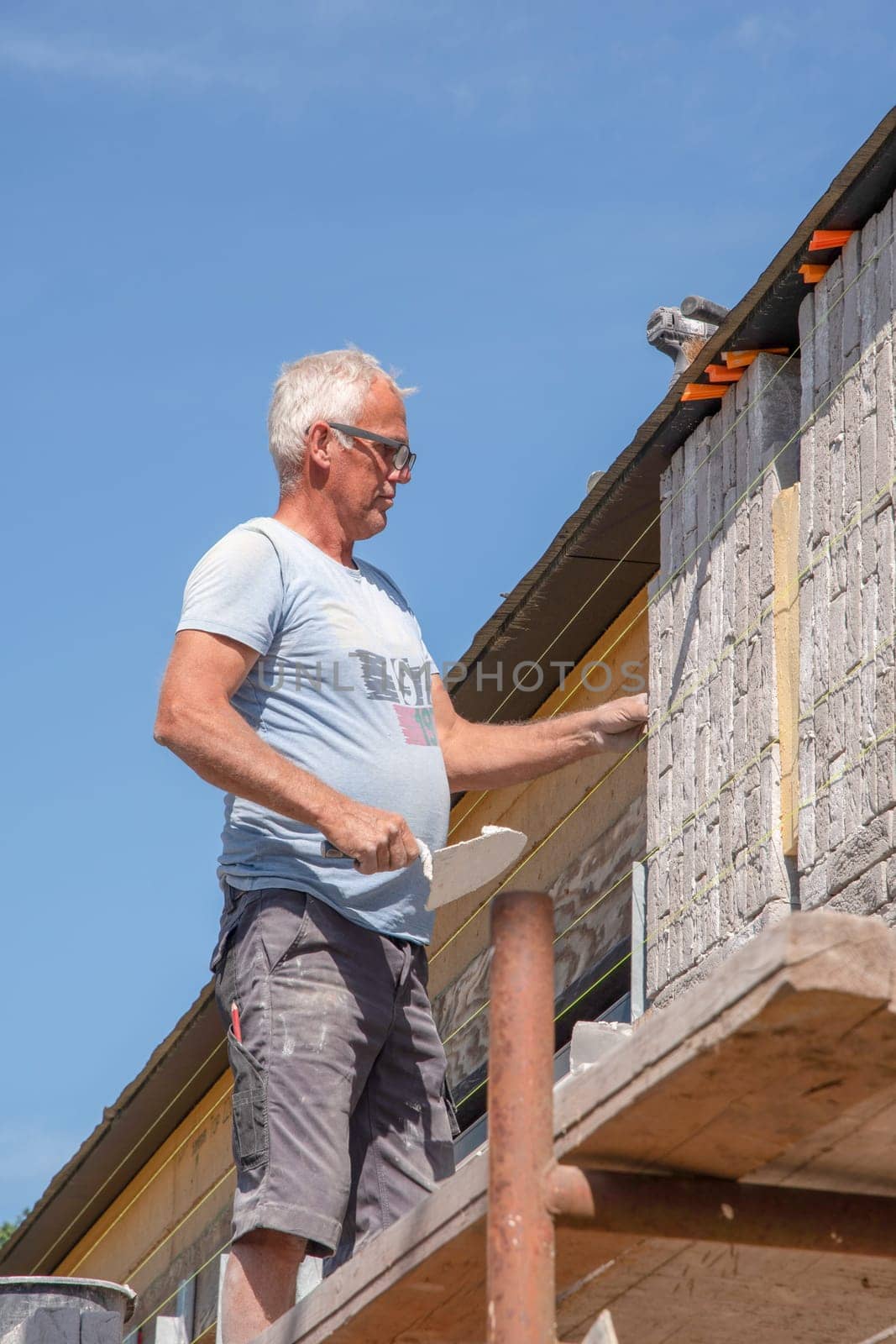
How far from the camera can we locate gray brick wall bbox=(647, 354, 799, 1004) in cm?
582

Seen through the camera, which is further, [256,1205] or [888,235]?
[888,235]

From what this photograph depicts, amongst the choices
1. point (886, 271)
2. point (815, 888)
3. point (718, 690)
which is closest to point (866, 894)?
A: point (815, 888)

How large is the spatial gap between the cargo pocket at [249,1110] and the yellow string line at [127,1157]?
6630mm

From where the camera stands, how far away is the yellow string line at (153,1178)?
11324 mm

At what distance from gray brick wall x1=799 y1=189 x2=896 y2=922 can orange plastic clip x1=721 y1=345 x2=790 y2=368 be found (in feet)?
1.44

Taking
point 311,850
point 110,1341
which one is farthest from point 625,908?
point 311,850

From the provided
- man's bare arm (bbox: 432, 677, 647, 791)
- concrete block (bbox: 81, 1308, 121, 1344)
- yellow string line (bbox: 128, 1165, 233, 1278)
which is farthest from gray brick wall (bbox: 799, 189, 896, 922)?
yellow string line (bbox: 128, 1165, 233, 1278)

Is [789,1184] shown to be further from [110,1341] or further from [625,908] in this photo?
[625,908]

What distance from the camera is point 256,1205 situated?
3301 millimetres

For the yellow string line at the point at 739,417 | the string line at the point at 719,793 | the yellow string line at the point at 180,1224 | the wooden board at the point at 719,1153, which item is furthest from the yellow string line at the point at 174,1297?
the wooden board at the point at 719,1153

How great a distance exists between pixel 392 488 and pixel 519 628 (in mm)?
4089

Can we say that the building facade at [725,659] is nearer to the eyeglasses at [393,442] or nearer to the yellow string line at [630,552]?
the yellow string line at [630,552]

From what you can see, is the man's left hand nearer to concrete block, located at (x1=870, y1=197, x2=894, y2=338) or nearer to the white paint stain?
the white paint stain

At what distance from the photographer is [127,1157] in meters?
12.2
